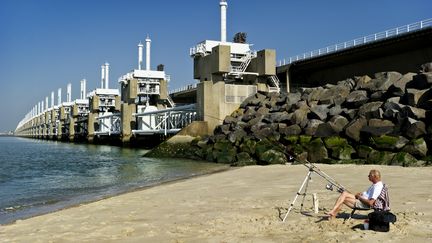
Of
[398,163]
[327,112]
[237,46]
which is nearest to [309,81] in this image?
[237,46]

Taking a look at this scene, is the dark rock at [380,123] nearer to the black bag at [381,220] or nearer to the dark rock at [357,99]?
the dark rock at [357,99]

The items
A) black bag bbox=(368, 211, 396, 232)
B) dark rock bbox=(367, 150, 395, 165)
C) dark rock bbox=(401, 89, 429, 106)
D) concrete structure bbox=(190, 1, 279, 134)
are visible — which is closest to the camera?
black bag bbox=(368, 211, 396, 232)

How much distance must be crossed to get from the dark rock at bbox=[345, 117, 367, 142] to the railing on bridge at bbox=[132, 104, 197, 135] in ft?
82.5

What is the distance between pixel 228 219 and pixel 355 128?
16.1 meters

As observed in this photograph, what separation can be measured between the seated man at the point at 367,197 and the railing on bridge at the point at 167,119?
39115mm

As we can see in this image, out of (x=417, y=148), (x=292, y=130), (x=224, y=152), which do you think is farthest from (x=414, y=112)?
(x=224, y=152)

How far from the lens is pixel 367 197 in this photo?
26.7 ft

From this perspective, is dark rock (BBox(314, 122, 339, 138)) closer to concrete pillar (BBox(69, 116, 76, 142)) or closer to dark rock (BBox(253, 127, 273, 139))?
dark rock (BBox(253, 127, 273, 139))

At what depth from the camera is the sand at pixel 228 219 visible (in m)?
7.79

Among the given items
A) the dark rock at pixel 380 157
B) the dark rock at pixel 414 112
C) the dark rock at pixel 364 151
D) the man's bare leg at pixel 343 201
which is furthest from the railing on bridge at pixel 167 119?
the man's bare leg at pixel 343 201

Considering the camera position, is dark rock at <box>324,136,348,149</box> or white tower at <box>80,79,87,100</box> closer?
dark rock at <box>324,136,348,149</box>

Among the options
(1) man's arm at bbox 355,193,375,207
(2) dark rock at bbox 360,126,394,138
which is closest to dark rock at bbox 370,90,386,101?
(2) dark rock at bbox 360,126,394,138

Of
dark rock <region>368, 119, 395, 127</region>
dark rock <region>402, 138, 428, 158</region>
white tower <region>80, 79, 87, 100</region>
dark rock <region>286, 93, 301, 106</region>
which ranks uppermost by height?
white tower <region>80, 79, 87, 100</region>

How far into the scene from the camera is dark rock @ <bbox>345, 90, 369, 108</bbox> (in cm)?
2814
